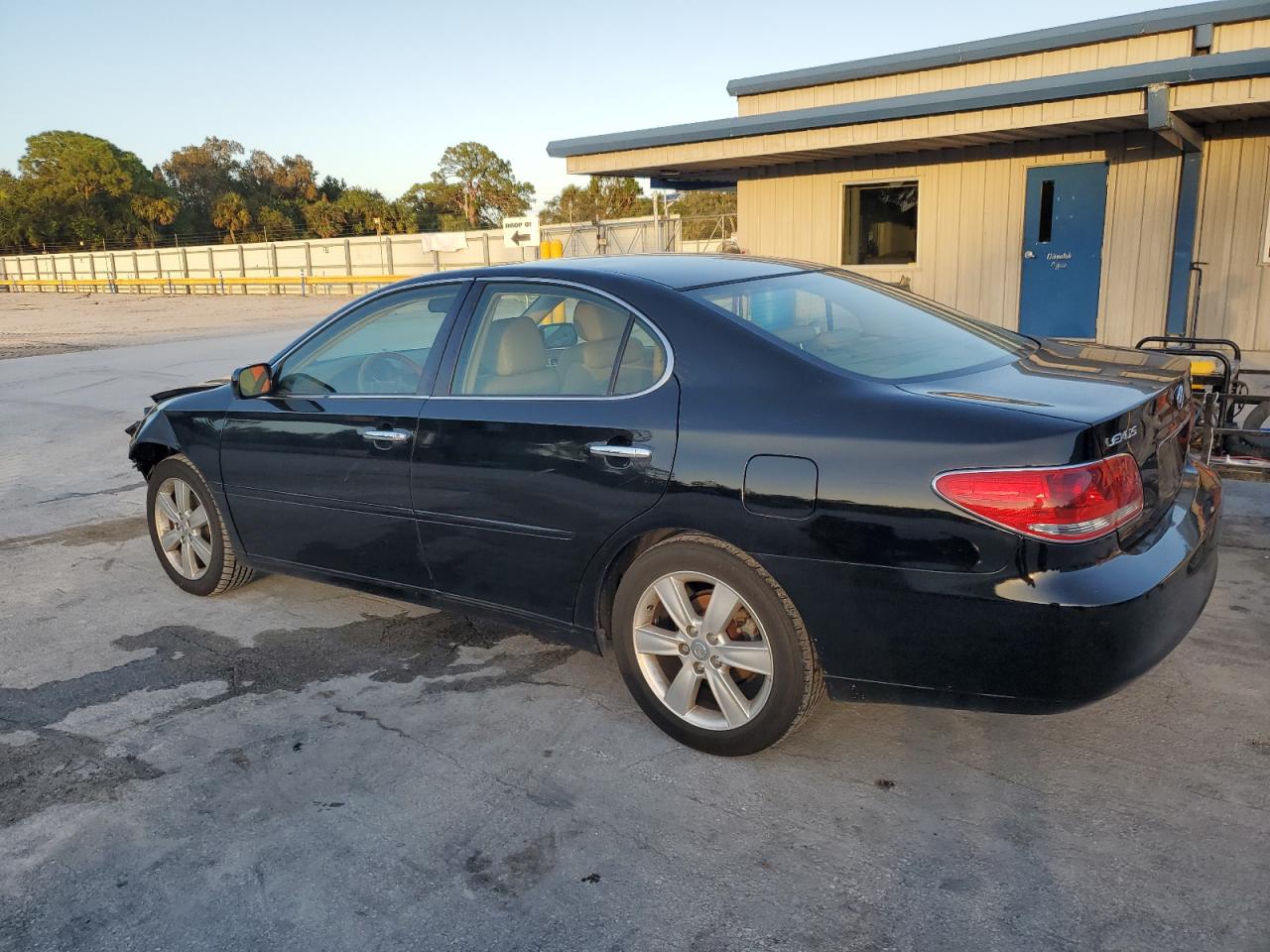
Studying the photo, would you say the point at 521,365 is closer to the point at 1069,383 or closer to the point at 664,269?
the point at 664,269

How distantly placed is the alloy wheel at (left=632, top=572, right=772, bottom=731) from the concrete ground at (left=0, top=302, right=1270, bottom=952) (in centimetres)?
18

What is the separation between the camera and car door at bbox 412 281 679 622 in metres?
3.32

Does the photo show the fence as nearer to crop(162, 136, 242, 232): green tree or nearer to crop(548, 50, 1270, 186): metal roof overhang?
crop(548, 50, 1270, 186): metal roof overhang

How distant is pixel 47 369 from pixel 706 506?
1594 centimetres

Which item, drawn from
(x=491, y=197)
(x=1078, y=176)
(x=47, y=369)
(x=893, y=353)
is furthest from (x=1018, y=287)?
(x=491, y=197)

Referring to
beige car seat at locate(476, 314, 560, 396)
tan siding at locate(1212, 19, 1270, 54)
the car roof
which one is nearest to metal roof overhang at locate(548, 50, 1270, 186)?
tan siding at locate(1212, 19, 1270, 54)

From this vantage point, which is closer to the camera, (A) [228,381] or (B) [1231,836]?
(B) [1231,836]

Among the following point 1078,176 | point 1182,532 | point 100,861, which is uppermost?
point 1078,176

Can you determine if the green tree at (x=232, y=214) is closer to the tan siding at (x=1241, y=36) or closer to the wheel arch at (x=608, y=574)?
the tan siding at (x=1241, y=36)

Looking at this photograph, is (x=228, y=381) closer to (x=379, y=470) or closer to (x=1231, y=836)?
(x=379, y=470)

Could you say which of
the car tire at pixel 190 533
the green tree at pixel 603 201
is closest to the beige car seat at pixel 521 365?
the car tire at pixel 190 533

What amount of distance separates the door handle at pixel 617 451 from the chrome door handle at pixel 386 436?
913 millimetres

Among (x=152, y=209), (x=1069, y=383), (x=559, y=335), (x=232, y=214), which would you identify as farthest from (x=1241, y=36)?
(x=152, y=209)

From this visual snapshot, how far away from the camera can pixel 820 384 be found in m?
3.02
